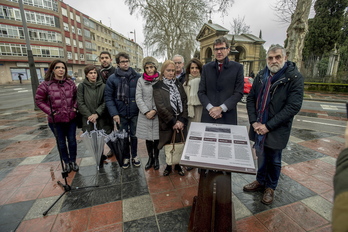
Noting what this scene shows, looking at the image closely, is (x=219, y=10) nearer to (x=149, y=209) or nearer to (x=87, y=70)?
(x=87, y=70)

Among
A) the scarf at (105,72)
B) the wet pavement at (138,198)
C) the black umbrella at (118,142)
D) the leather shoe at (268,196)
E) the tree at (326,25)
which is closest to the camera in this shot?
the wet pavement at (138,198)

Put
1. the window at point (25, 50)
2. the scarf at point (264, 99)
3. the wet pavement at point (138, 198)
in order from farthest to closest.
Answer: the window at point (25, 50)
the scarf at point (264, 99)
the wet pavement at point (138, 198)

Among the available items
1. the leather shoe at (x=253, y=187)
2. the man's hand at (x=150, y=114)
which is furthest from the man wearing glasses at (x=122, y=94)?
the leather shoe at (x=253, y=187)

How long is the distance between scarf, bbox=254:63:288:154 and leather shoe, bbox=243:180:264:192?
0.58 metres


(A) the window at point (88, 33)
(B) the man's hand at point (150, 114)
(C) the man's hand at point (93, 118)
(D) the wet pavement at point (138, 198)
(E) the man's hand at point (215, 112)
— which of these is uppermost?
(A) the window at point (88, 33)

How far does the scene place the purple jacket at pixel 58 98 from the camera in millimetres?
2879

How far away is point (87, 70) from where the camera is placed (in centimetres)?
311

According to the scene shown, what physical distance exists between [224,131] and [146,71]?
1.75 m

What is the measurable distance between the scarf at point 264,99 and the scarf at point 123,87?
2.15 metres

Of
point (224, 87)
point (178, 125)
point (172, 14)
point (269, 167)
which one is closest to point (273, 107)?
point (224, 87)

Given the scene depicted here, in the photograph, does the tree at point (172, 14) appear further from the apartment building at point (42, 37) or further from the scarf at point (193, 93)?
the scarf at point (193, 93)

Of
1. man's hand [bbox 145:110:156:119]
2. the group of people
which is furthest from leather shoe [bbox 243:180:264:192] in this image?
man's hand [bbox 145:110:156:119]

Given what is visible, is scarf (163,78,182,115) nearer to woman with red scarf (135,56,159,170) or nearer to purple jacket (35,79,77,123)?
woman with red scarf (135,56,159,170)

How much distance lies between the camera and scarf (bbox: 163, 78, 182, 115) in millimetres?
2883
